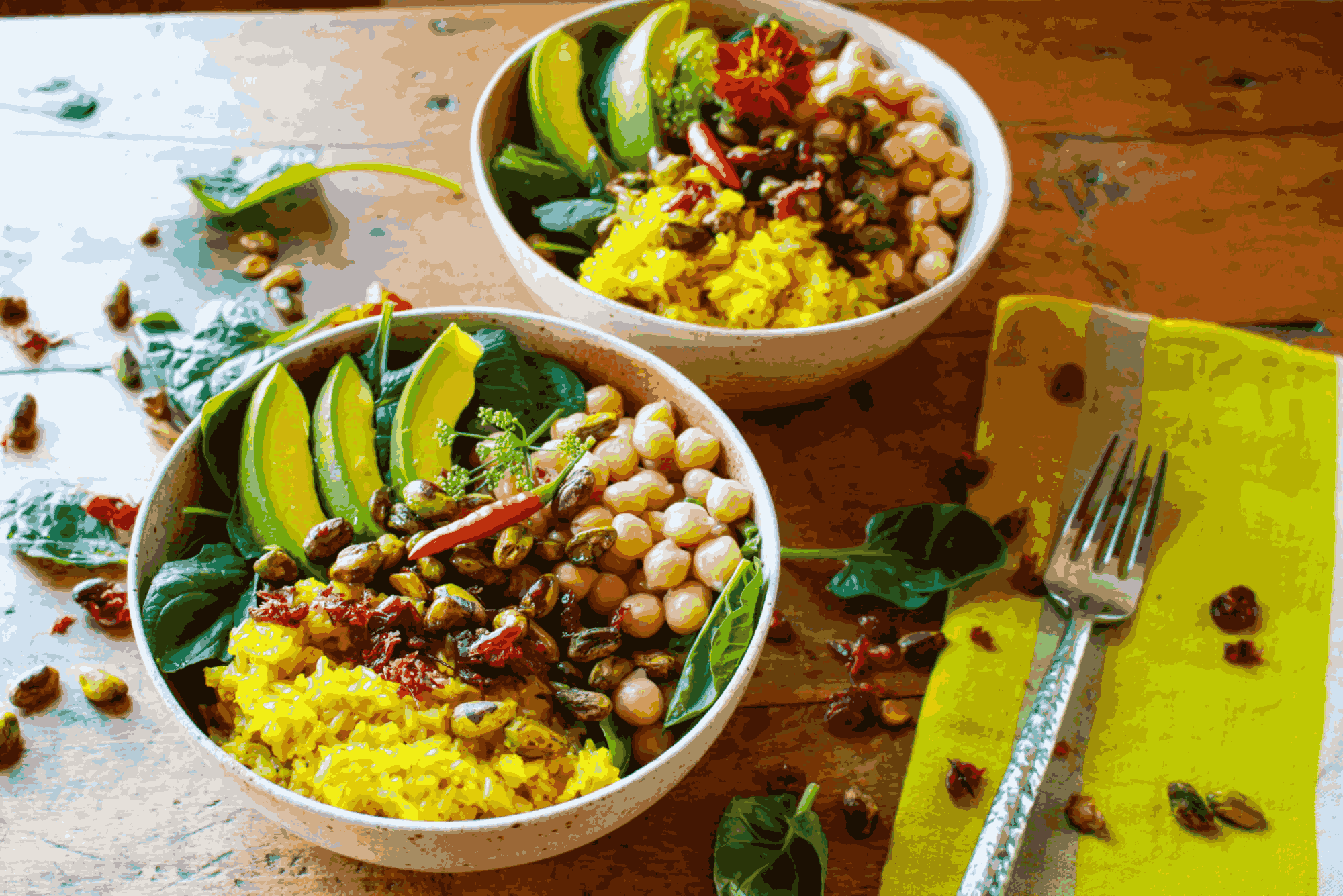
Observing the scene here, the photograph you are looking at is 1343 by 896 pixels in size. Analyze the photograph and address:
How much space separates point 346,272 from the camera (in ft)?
4.47

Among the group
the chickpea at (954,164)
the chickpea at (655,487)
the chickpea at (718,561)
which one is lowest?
the chickpea at (718,561)

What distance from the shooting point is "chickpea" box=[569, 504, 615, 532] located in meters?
0.94

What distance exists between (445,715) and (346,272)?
0.80 metres

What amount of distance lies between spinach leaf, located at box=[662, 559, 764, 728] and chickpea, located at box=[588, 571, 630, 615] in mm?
103

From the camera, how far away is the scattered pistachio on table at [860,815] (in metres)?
0.98

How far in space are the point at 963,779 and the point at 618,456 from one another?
0.53 metres

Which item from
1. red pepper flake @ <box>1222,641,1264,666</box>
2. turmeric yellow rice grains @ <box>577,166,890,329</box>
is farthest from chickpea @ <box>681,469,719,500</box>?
red pepper flake @ <box>1222,641,1264,666</box>

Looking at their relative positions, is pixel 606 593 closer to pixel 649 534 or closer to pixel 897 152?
pixel 649 534

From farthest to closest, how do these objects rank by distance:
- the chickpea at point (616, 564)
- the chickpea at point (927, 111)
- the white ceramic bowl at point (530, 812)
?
the chickpea at point (927, 111) < the chickpea at point (616, 564) < the white ceramic bowl at point (530, 812)

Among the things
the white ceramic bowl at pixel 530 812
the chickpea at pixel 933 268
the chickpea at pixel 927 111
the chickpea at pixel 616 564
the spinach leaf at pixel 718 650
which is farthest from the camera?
the chickpea at pixel 927 111

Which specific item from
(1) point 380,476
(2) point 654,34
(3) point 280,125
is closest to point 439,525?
(1) point 380,476

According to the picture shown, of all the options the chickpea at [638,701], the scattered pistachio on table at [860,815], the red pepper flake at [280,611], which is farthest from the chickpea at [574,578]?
the scattered pistachio on table at [860,815]

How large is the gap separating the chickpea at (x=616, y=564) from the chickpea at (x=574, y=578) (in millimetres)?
26

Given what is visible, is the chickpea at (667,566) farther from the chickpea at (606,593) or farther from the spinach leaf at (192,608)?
the spinach leaf at (192,608)
